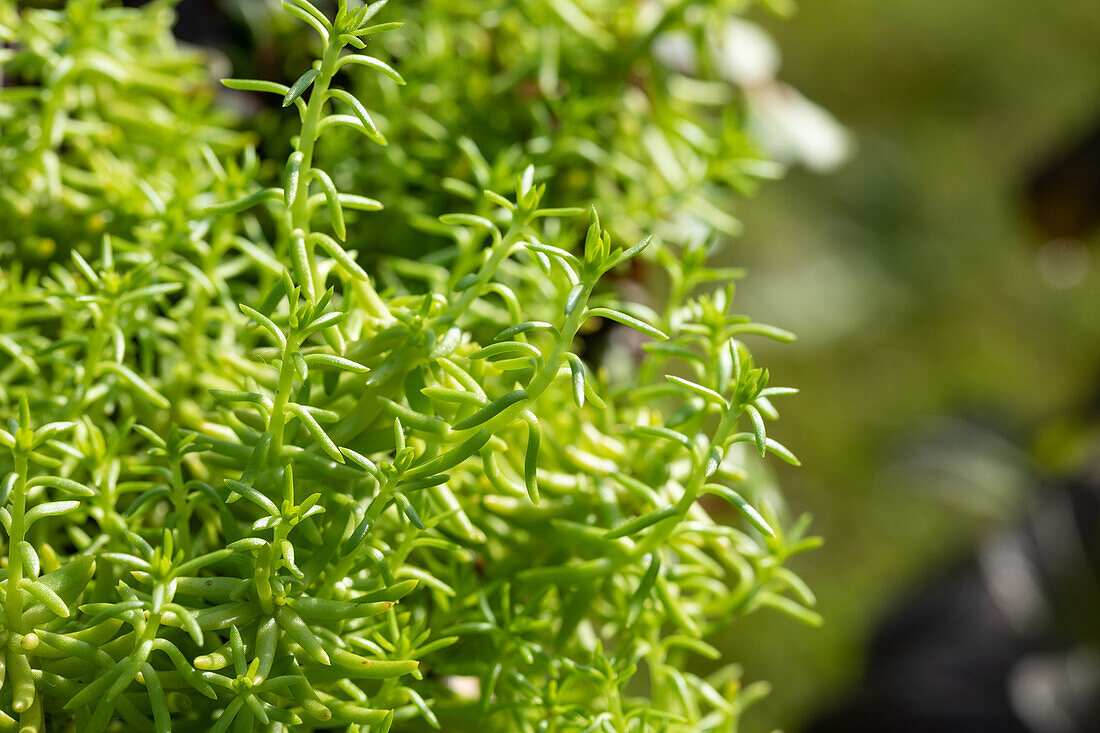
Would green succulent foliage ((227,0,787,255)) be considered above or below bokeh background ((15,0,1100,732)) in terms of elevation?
above

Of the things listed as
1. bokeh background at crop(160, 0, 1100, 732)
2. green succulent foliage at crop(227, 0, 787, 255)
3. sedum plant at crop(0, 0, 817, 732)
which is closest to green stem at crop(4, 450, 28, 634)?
sedum plant at crop(0, 0, 817, 732)

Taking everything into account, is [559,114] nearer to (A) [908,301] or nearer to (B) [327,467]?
(B) [327,467]

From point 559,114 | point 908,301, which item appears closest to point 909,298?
point 908,301

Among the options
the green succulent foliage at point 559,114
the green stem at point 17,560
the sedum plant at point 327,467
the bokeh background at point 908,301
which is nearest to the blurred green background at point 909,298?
the bokeh background at point 908,301

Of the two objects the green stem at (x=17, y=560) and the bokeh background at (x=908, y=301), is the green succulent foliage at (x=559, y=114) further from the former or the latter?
the bokeh background at (x=908, y=301)

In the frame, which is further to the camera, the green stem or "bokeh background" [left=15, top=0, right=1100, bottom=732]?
"bokeh background" [left=15, top=0, right=1100, bottom=732]

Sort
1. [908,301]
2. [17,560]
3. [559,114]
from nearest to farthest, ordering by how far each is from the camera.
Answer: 1. [17,560]
2. [559,114]
3. [908,301]

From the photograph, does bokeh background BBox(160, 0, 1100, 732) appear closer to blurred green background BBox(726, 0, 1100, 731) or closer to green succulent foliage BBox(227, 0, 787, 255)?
blurred green background BBox(726, 0, 1100, 731)
